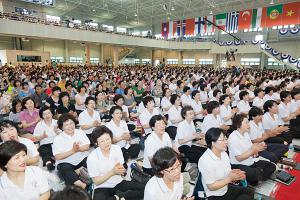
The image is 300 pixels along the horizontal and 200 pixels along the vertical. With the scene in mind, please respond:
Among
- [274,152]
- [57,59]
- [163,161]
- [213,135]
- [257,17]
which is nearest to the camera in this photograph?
[163,161]

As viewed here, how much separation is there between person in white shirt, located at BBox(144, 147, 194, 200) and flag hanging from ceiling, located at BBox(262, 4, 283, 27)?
79.3ft

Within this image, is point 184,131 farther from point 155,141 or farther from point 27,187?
point 27,187

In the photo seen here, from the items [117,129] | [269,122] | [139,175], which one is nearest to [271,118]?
[269,122]

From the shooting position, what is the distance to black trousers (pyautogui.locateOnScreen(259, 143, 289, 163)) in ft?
14.3

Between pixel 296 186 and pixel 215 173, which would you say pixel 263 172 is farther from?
pixel 215 173

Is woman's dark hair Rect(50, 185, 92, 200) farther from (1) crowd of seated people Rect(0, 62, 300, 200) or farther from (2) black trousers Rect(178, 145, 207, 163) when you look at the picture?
(2) black trousers Rect(178, 145, 207, 163)

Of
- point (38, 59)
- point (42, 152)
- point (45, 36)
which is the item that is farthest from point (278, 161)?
point (38, 59)

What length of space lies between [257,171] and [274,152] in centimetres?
127

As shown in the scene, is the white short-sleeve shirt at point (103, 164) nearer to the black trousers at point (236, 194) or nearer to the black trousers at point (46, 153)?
the black trousers at point (236, 194)

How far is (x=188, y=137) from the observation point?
431 centimetres

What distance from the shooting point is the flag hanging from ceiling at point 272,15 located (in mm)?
21608

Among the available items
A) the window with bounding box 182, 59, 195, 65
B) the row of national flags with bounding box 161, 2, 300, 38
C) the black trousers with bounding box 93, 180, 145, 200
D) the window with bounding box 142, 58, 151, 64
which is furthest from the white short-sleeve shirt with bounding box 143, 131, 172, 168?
the window with bounding box 142, 58, 151, 64

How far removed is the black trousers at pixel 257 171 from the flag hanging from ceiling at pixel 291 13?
72.9 ft

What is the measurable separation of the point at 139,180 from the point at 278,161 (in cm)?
295
